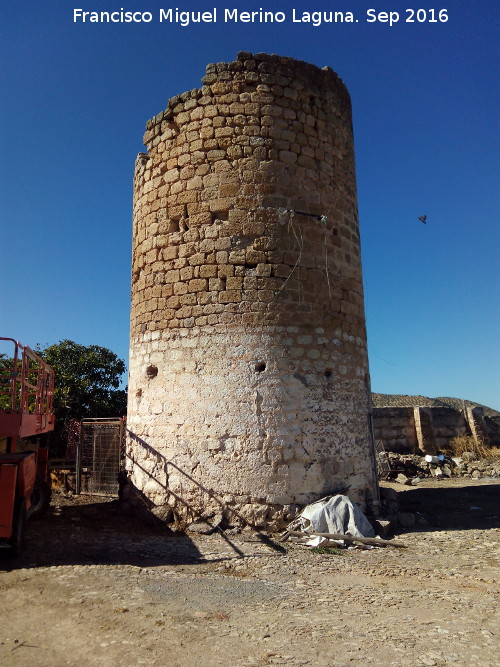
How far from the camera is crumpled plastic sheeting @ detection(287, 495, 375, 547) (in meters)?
6.40

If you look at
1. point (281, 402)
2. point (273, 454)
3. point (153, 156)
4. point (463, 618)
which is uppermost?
point (153, 156)

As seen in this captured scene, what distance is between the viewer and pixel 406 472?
44.3 feet

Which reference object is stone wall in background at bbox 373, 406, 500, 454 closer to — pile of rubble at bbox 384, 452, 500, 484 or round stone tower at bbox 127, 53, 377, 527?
pile of rubble at bbox 384, 452, 500, 484

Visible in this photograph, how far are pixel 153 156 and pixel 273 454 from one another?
16.9 ft

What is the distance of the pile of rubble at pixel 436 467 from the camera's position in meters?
13.3

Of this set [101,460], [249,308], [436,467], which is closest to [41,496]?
[101,460]

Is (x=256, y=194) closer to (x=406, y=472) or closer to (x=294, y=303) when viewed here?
(x=294, y=303)

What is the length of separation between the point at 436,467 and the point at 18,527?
11.3 metres

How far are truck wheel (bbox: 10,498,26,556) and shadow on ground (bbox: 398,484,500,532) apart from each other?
5.27 metres

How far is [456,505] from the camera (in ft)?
30.1

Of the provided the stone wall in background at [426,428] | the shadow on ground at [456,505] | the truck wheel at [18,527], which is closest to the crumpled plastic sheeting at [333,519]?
the shadow on ground at [456,505]

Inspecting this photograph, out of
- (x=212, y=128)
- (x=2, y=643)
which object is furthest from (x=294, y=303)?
(x=2, y=643)

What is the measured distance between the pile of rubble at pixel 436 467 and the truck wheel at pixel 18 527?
9.67m

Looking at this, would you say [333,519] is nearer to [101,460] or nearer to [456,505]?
[456,505]
